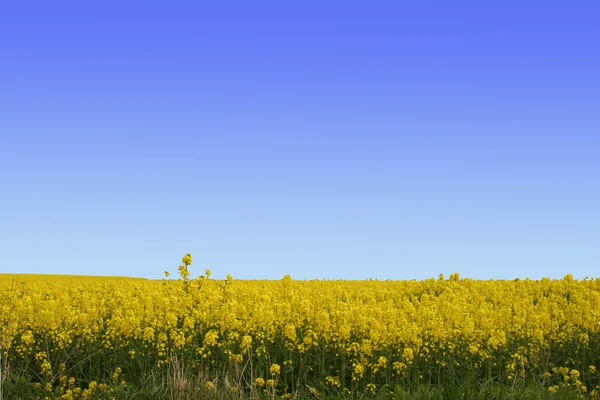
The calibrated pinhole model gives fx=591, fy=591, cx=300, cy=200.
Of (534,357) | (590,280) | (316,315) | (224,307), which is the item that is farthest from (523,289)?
(224,307)

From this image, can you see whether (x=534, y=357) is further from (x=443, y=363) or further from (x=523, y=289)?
(x=523, y=289)

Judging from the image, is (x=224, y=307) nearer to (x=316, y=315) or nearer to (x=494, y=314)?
(x=316, y=315)

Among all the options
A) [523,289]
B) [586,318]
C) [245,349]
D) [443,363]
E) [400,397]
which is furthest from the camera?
[523,289]

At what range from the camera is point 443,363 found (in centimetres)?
1013

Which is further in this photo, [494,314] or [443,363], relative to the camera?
[494,314]

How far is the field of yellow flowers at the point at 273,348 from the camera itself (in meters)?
9.55

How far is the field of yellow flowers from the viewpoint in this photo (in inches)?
376

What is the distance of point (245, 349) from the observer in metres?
9.47

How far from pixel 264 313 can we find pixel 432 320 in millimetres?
3227

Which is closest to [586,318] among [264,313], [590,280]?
[264,313]

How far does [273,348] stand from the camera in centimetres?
1072

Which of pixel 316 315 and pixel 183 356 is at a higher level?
pixel 316 315

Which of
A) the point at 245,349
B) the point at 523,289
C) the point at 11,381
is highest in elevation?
the point at 523,289

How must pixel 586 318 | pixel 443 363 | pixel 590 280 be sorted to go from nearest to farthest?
pixel 443 363
pixel 586 318
pixel 590 280
